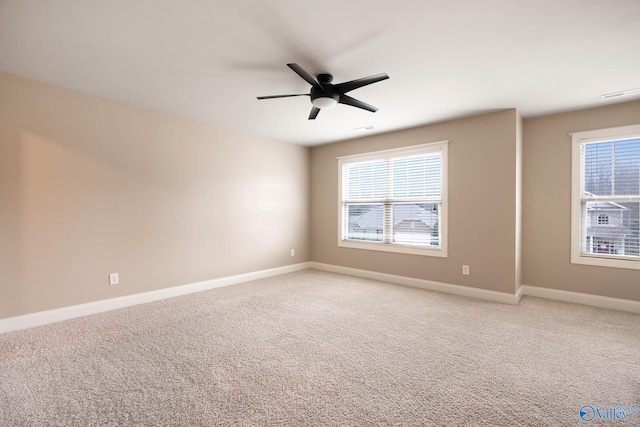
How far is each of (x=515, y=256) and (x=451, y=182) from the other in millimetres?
1278

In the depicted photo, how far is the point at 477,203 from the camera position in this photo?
4.05 metres

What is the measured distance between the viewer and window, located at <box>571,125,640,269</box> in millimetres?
3506

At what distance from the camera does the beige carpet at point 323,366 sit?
5.59ft

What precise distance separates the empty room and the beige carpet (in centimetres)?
2

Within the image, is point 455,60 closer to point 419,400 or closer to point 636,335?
point 419,400

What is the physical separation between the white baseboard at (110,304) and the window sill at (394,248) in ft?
5.42

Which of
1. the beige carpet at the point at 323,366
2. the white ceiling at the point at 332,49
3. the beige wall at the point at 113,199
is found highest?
the white ceiling at the point at 332,49

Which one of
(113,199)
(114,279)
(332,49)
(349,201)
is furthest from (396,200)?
(114,279)

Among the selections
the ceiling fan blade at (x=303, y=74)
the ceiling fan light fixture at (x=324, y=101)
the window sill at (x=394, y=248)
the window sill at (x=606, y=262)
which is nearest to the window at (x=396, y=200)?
the window sill at (x=394, y=248)

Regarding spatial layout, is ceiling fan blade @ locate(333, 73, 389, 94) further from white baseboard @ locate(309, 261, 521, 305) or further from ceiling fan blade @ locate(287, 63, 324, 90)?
white baseboard @ locate(309, 261, 521, 305)

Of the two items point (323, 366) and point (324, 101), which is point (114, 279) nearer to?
point (323, 366)

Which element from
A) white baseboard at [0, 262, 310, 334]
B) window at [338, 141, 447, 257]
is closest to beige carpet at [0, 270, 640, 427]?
white baseboard at [0, 262, 310, 334]

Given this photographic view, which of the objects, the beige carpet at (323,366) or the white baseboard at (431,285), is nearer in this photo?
the beige carpet at (323,366)

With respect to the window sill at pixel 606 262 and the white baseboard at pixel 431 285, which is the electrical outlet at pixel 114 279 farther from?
the window sill at pixel 606 262
